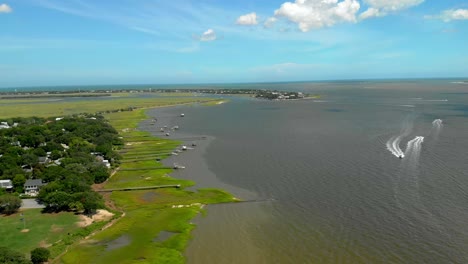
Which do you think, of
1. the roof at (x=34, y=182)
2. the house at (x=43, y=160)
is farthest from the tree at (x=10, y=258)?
the house at (x=43, y=160)

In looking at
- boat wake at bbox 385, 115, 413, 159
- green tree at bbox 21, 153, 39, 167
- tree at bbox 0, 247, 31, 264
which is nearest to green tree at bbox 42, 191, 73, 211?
tree at bbox 0, 247, 31, 264

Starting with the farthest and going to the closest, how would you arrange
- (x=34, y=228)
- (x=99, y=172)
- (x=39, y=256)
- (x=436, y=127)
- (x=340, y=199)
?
(x=436, y=127)
(x=99, y=172)
(x=340, y=199)
(x=34, y=228)
(x=39, y=256)

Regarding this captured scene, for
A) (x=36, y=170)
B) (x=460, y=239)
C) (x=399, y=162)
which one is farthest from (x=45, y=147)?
(x=460, y=239)

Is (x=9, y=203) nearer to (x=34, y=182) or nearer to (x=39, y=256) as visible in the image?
(x=34, y=182)

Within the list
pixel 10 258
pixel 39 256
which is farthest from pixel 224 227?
pixel 10 258

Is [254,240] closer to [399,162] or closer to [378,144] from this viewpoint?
[399,162]

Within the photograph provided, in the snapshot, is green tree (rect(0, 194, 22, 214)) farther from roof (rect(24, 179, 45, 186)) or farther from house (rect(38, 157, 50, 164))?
house (rect(38, 157, 50, 164))
